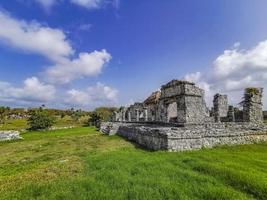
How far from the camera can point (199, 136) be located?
14.1 metres

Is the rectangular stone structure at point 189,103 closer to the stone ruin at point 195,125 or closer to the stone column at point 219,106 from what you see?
the stone ruin at point 195,125

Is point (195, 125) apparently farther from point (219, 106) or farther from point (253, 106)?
point (219, 106)

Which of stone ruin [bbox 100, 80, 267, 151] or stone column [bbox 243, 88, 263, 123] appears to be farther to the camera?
stone column [bbox 243, 88, 263, 123]

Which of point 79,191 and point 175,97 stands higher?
point 175,97

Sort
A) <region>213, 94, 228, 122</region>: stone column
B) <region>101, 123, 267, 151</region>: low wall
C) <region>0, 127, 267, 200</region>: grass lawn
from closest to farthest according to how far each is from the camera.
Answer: <region>0, 127, 267, 200</region>: grass lawn < <region>101, 123, 267, 151</region>: low wall < <region>213, 94, 228, 122</region>: stone column

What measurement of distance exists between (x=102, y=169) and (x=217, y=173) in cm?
427

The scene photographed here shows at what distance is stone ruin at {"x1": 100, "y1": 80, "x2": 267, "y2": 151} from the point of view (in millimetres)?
13956

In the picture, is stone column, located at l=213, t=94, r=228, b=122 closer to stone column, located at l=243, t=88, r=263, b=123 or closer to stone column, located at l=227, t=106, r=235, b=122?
stone column, located at l=227, t=106, r=235, b=122

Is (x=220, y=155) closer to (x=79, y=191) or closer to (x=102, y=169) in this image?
(x=102, y=169)

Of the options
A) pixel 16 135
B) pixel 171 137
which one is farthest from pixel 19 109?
pixel 171 137

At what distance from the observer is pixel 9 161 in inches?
543

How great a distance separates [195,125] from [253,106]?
5.10m

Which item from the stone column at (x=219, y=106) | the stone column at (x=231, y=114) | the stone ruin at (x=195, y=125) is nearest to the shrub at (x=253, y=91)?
the stone ruin at (x=195, y=125)

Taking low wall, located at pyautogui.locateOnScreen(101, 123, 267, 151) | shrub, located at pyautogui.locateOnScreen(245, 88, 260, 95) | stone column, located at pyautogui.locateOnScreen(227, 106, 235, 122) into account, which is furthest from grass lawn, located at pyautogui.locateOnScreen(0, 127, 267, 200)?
stone column, located at pyautogui.locateOnScreen(227, 106, 235, 122)
